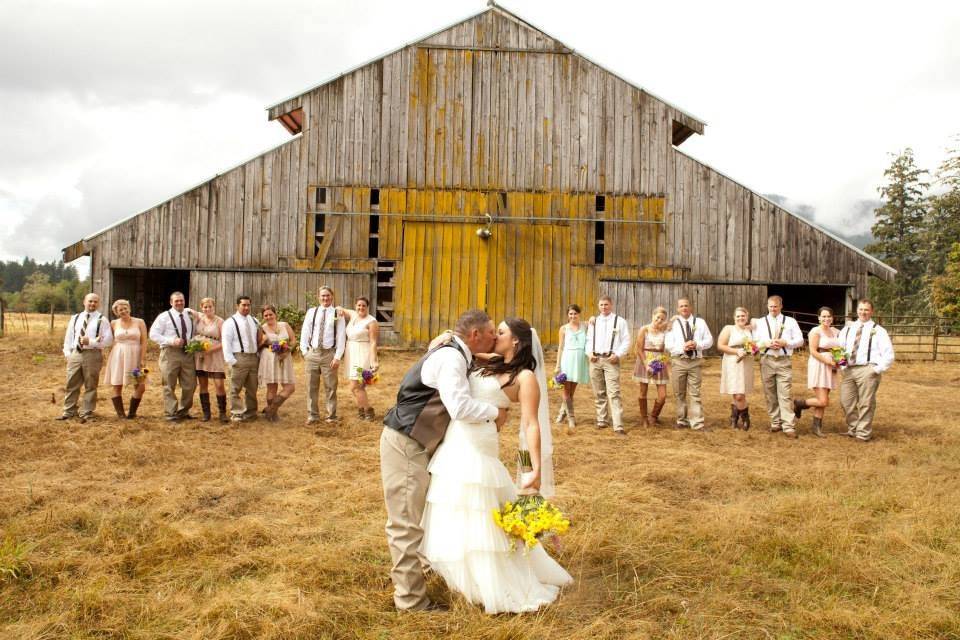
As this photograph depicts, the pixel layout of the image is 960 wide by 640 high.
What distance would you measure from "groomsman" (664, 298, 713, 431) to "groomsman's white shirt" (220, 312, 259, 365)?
6019mm

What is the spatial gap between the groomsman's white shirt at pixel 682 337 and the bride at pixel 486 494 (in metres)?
6.32

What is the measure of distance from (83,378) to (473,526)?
807cm

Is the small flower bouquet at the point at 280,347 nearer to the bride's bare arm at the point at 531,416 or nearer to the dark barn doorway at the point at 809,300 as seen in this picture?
the bride's bare arm at the point at 531,416

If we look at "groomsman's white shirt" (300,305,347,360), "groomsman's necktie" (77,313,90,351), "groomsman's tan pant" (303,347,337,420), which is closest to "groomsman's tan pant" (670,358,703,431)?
"groomsman's white shirt" (300,305,347,360)

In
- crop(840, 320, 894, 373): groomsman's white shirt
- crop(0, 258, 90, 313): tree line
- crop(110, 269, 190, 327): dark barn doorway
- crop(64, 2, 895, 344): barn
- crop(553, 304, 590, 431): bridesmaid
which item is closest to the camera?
crop(840, 320, 894, 373): groomsman's white shirt

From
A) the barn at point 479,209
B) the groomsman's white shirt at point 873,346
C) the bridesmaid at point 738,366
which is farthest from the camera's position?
the barn at point 479,209

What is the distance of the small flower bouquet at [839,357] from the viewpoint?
Answer: 989 cm

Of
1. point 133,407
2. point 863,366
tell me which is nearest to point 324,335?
point 133,407

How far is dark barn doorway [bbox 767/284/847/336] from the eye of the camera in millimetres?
21047

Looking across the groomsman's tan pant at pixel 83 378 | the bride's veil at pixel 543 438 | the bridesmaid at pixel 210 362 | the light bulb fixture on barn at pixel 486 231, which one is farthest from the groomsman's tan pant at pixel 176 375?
the light bulb fixture on barn at pixel 486 231

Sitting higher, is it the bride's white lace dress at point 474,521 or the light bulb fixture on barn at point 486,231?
A: the light bulb fixture on barn at point 486,231

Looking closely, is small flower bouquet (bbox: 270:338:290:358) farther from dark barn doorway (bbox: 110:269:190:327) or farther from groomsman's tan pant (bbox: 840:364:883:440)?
dark barn doorway (bbox: 110:269:190:327)

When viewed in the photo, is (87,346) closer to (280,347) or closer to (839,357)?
(280,347)

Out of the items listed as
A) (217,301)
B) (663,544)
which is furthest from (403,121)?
(663,544)
